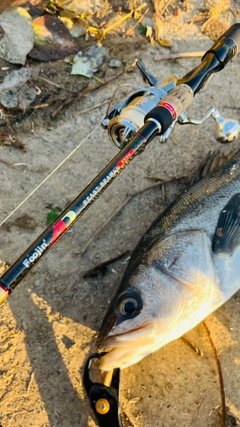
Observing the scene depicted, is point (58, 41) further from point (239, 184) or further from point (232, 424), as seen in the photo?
point (232, 424)

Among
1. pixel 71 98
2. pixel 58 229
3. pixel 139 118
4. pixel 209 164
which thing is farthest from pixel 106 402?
pixel 71 98

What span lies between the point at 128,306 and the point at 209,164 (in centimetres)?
166

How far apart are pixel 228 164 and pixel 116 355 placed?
6.31 feet

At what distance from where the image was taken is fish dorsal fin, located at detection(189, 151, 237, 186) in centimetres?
411

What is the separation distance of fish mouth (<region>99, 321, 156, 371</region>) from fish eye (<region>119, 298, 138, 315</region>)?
131 mm

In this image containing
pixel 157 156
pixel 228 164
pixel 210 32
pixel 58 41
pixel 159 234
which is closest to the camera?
pixel 159 234

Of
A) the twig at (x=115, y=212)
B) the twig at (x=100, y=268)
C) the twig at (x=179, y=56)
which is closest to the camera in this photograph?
the twig at (x=100, y=268)

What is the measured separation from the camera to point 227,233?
3539 mm

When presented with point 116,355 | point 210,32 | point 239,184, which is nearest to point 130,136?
point 239,184

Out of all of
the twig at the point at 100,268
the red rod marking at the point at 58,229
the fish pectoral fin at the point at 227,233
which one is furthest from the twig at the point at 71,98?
the red rod marking at the point at 58,229

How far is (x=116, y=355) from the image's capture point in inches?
119

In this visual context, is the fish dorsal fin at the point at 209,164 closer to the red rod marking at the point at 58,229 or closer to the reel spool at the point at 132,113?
the reel spool at the point at 132,113

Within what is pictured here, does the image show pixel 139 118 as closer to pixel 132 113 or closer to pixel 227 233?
pixel 132 113

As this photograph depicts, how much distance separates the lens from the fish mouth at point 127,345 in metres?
3.03
